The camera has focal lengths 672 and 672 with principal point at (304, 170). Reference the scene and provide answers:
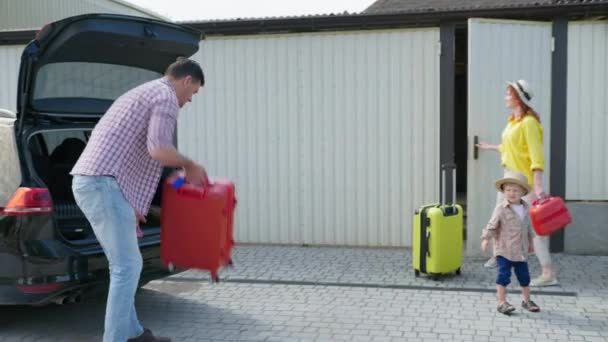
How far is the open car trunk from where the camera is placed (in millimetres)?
5219

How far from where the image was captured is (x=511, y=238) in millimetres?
5246

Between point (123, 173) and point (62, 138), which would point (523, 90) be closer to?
point (123, 173)

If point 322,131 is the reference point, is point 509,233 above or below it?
below

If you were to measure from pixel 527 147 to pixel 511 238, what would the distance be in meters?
A: 1.04

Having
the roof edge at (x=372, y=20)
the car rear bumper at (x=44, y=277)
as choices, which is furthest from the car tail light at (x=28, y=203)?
the roof edge at (x=372, y=20)

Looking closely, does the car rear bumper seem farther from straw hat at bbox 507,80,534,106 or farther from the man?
straw hat at bbox 507,80,534,106

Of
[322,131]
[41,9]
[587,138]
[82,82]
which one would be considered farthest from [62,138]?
[41,9]

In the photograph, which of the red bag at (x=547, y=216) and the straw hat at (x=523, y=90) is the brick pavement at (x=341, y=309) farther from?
the straw hat at (x=523, y=90)

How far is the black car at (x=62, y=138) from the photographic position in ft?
14.6

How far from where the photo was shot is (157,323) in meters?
5.21

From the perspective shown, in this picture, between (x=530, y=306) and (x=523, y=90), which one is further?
(x=523, y=90)

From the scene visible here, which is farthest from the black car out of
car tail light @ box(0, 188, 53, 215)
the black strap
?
the black strap

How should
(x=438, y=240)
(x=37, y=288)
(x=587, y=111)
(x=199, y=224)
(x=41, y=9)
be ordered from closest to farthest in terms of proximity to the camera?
(x=199, y=224) < (x=37, y=288) < (x=438, y=240) < (x=587, y=111) < (x=41, y=9)

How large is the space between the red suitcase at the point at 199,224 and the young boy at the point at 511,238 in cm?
221
